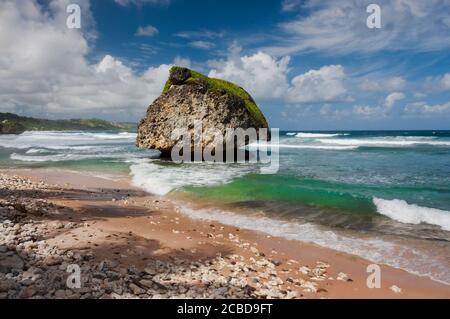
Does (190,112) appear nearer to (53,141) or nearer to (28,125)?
(53,141)

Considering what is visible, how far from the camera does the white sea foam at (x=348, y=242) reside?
770cm

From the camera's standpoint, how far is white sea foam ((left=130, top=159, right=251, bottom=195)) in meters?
17.0

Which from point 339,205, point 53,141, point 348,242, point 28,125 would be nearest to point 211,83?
point 339,205

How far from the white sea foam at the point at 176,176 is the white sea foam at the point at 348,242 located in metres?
4.73

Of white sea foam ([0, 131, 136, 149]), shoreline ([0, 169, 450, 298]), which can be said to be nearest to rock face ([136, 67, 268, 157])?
shoreline ([0, 169, 450, 298])

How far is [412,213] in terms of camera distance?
38.5ft

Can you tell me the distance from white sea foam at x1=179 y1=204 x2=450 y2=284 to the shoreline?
0.38m

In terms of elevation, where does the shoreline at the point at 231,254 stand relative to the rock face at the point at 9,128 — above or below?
below

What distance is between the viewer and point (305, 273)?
7141 millimetres

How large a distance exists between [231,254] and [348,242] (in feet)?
11.6

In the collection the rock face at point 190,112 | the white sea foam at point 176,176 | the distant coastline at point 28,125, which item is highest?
the distant coastline at point 28,125

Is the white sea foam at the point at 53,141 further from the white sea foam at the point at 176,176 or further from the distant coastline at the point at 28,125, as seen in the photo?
the white sea foam at the point at 176,176

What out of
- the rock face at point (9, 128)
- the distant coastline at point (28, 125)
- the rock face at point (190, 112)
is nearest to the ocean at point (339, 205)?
the rock face at point (190, 112)
